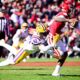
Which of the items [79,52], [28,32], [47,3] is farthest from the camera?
[47,3]

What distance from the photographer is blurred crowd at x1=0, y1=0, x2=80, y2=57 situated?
16.1 meters

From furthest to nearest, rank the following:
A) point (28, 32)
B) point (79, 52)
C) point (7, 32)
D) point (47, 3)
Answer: point (47, 3), point (79, 52), point (7, 32), point (28, 32)

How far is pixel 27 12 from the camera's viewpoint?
58.2 ft

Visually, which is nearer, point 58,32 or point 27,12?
point 58,32

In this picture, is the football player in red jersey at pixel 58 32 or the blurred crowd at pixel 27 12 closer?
the football player in red jersey at pixel 58 32

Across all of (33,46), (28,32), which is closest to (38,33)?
(33,46)

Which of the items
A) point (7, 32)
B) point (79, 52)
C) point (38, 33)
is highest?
point (38, 33)

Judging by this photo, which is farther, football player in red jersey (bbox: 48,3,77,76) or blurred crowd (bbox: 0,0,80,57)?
blurred crowd (bbox: 0,0,80,57)

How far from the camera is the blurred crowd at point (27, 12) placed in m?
16.1

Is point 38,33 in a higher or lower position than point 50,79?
higher

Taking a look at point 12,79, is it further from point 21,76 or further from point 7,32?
point 7,32

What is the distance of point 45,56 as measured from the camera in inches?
667

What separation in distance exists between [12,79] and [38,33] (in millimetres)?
1217

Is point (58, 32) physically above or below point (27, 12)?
above
